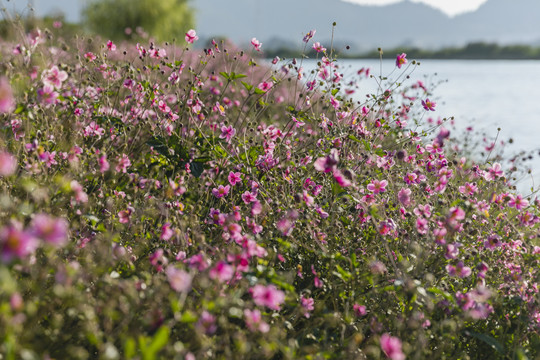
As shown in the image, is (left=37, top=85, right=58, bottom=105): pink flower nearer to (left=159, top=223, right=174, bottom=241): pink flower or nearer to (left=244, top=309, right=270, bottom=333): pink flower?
(left=159, top=223, right=174, bottom=241): pink flower

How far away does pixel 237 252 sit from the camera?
74.3 inches

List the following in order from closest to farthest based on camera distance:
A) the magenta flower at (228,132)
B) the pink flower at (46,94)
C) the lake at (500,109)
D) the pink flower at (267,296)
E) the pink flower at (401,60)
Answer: the pink flower at (267,296) < the pink flower at (46,94) < the magenta flower at (228,132) < the pink flower at (401,60) < the lake at (500,109)

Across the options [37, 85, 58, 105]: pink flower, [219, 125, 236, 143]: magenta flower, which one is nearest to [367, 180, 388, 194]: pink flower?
[219, 125, 236, 143]: magenta flower

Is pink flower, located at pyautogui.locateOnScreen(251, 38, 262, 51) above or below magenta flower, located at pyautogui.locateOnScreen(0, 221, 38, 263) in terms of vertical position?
above

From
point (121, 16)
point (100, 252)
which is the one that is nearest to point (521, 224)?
point (100, 252)

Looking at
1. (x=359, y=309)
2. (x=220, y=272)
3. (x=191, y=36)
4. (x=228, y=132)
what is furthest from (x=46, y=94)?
(x=359, y=309)

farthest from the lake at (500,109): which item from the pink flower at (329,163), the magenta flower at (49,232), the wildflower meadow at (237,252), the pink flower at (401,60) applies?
the magenta flower at (49,232)

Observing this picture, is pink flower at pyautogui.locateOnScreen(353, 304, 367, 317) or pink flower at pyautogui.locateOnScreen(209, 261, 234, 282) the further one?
pink flower at pyautogui.locateOnScreen(353, 304, 367, 317)

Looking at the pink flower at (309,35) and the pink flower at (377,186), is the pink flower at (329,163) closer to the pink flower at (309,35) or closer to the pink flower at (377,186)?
the pink flower at (377,186)

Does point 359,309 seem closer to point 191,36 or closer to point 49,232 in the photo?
point 49,232

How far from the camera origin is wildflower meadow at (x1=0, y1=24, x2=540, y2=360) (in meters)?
1.56

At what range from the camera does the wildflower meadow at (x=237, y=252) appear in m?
1.56

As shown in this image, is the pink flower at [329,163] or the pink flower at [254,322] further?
the pink flower at [329,163]

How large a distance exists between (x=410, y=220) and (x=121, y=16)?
24.6 meters
